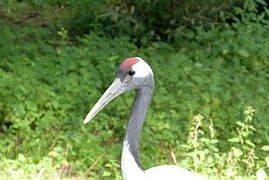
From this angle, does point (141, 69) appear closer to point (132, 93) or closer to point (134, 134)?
point (134, 134)

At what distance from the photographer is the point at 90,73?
23.2 feet

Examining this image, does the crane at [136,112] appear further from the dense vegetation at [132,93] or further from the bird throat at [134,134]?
the dense vegetation at [132,93]

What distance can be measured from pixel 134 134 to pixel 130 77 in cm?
36

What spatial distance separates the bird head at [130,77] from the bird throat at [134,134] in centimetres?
6

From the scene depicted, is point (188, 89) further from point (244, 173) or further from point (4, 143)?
point (4, 143)

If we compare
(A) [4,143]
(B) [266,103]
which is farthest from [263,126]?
(A) [4,143]

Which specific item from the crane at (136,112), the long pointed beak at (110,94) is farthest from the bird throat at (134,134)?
the long pointed beak at (110,94)

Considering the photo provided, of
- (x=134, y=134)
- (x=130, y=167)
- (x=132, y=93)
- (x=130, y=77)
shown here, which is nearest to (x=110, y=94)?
(x=130, y=77)

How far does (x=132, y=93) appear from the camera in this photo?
6.82 meters

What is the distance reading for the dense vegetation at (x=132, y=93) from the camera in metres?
5.85

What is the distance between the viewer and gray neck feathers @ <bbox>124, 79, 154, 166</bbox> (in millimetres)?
4391

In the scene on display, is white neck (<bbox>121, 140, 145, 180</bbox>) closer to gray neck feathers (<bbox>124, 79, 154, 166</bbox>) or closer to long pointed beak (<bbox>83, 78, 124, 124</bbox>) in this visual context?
gray neck feathers (<bbox>124, 79, 154, 166</bbox>)

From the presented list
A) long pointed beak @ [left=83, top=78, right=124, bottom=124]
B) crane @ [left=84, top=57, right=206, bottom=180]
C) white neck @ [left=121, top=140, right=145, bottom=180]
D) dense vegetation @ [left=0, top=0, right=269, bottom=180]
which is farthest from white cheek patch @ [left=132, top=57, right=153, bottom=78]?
dense vegetation @ [left=0, top=0, right=269, bottom=180]

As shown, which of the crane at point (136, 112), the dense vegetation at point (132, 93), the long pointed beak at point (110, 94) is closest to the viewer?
the crane at point (136, 112)
